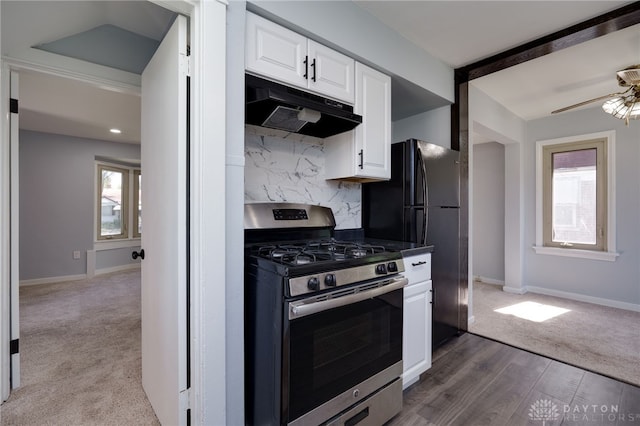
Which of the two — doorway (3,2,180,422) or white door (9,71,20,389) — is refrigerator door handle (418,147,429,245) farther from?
doorway (3,2,180,422)

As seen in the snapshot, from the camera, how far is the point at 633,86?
7.76 ft

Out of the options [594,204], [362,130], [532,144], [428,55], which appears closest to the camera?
[362,130]

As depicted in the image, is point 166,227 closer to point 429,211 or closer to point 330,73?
point 330,73

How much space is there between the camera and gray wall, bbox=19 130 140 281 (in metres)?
4.72

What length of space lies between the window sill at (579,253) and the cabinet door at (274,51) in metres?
4.43

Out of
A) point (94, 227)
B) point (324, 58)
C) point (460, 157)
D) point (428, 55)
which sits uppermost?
point (428, 55)

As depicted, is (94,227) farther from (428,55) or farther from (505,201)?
(505,201)

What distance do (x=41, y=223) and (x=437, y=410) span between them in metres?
6.21

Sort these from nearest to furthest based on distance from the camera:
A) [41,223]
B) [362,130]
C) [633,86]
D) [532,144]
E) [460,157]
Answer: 1. [362,130]
2. [633,86]
3. [460,157]
4. [532,144]
5. [41,223]

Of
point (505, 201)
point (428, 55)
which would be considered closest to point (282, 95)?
point (428, 55)

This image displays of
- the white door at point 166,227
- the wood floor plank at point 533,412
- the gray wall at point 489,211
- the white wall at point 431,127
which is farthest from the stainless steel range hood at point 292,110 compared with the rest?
the gray wall at point 489,211

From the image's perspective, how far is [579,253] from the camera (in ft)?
13.2

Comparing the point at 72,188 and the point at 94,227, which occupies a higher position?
the point at 72,188

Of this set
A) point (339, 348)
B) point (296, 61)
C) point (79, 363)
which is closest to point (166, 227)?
point (339, 348)
